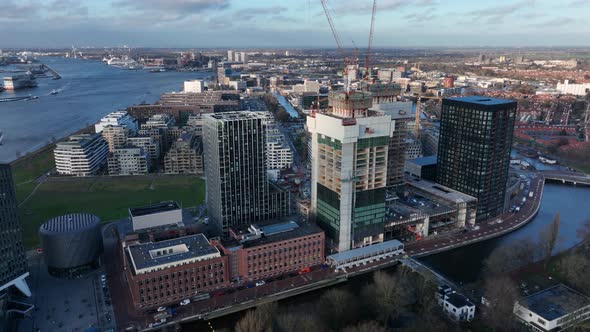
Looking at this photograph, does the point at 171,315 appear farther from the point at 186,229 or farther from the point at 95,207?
the point at 95,207

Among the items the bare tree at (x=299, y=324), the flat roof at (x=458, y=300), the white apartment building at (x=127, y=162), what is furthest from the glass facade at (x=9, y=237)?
the white apartment building at (x=127, y=162)

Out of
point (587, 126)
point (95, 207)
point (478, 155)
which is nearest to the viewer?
point (478, 155)

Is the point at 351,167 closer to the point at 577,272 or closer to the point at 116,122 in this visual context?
the point at 577,272

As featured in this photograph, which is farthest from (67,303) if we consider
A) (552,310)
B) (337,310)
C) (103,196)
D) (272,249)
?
(552,310)

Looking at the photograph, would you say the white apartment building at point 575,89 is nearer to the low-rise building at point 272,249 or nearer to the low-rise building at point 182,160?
the low-rise building at point 182,160

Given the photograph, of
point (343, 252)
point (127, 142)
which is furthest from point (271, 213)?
point (127, 142)

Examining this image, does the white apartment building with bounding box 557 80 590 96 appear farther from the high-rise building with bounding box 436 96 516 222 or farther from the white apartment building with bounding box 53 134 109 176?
the white apartment building with bounding box 53 134 109 176
